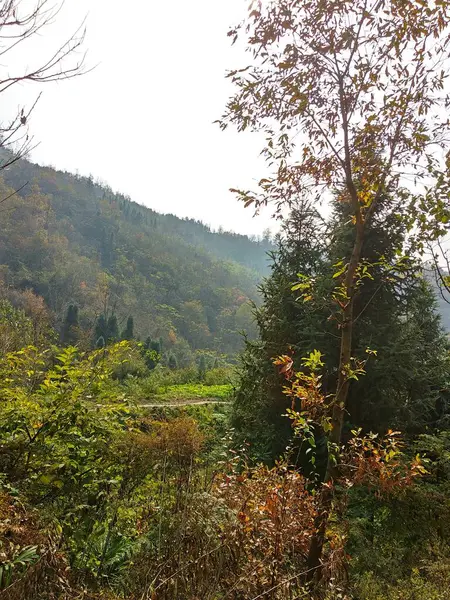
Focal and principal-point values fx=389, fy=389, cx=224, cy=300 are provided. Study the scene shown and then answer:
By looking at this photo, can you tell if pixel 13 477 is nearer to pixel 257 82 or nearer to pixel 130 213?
pixel 257 82

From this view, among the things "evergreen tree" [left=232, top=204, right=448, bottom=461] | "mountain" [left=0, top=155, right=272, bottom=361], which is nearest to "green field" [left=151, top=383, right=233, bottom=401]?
"evergreen tree" [left=232, top=204, right=448, bottom=461]

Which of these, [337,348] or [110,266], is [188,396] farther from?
[110,266]

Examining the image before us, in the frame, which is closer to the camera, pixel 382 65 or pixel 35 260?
pixel 382 65

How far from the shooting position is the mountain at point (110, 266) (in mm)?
57469

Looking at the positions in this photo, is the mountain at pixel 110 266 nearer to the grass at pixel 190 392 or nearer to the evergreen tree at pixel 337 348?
the grass at pixel 190 392

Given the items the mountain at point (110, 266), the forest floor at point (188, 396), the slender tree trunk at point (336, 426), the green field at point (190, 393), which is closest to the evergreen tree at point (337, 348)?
the slender tree trunk at point (336, 426)

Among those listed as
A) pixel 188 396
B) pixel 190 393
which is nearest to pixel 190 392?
pixel 190 393

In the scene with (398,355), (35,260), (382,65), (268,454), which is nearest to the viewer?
(382,65)

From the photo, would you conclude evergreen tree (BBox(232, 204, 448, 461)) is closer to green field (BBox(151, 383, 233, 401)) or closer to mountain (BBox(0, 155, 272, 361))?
green field (BBox(151, 383, 233, 401))

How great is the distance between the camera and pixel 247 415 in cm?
791

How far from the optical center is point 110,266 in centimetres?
7938

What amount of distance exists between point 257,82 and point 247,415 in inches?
253

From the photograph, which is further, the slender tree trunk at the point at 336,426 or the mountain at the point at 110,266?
the mountain at the point at 110,266

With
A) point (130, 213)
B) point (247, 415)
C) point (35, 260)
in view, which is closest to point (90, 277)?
point (35, 260)
